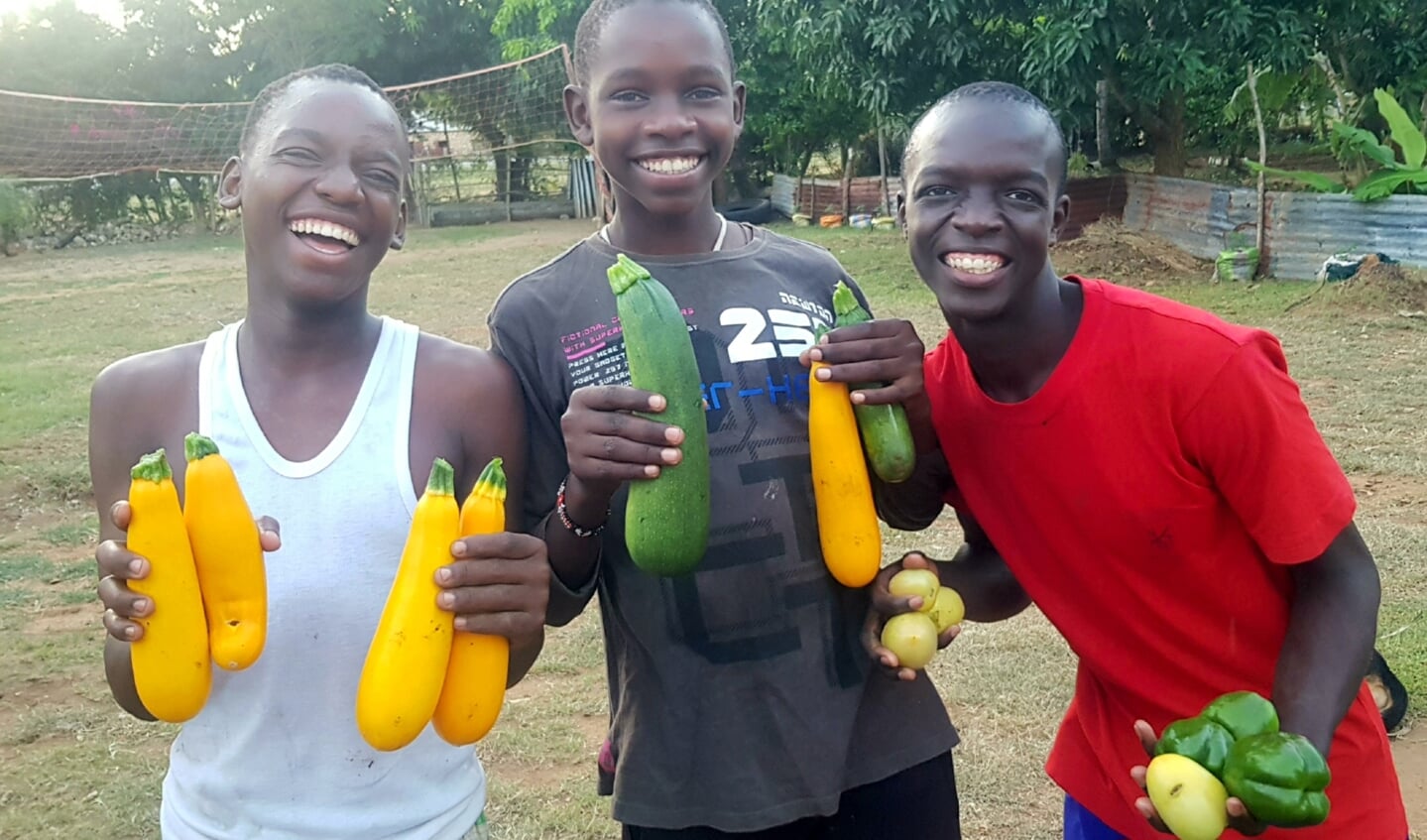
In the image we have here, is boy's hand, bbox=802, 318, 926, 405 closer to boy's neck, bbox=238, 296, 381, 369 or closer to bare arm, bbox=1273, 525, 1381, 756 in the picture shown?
bare arm, bbox=1273, 525, 1381, 756

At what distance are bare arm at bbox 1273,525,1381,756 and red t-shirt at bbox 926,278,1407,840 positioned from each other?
88 mm

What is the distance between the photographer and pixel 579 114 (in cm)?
269

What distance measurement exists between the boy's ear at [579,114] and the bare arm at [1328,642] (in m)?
1.76

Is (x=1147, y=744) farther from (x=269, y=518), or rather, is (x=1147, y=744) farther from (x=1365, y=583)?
(x=269, y=518)

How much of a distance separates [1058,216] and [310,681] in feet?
5.84

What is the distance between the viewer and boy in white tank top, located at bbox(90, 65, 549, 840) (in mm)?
2146

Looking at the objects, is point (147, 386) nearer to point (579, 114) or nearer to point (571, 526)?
point (571, 526)

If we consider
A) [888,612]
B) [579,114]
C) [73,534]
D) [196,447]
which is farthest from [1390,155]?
[196,447]

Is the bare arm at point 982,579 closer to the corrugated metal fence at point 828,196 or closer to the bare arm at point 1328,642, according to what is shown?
the bare arm at point 1328,642

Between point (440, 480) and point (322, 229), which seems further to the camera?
point (322, 229)

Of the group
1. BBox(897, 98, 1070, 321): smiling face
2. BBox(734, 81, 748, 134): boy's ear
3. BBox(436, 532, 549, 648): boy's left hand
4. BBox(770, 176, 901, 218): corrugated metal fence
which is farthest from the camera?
BBox(770, 176, 901, 218): corrugated metal fence

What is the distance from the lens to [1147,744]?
208 cm

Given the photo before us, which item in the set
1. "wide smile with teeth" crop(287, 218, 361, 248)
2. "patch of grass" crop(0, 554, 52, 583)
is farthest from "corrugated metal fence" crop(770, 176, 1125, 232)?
"wide smile with teeth" crop(287, 218, 361, 248)

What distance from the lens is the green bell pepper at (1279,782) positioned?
1.88 metres
